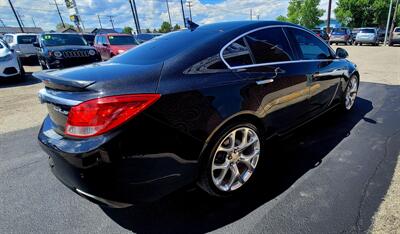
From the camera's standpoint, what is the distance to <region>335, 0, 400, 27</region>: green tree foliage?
39.3 m

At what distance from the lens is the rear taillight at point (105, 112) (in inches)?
67.9

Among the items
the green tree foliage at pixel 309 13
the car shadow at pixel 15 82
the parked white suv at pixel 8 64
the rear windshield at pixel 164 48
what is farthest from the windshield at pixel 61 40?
the green tree foliage at pixel 309 13

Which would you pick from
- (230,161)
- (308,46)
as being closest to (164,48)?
(230,161)

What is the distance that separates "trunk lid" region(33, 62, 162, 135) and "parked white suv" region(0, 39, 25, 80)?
8513 mm

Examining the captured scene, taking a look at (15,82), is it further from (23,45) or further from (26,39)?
(26,39)

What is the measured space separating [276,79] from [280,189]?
1.12 metres

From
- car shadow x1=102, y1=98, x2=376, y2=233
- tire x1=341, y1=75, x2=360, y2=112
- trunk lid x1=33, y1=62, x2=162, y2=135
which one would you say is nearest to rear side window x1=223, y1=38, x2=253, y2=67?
trunk lid x1=33, y1=62, x2=162, y2=135

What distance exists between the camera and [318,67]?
3436 millimetres

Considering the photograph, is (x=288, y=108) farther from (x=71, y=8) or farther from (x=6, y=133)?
(x=71, y=8)

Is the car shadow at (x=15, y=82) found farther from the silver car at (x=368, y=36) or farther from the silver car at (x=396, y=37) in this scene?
the silver car at (x=396, y=37)

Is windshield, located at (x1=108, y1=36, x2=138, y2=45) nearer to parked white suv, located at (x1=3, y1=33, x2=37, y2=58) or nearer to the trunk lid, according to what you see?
parked white suv, located at (x1=3, y1=33, x2=37, y2=58)

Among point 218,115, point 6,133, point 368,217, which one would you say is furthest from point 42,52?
point 368,217

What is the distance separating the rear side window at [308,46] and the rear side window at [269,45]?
25 cm

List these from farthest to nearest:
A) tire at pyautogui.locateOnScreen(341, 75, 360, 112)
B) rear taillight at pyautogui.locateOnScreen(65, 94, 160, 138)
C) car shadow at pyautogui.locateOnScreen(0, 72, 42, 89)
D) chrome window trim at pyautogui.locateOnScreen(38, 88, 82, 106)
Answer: car shadow at pyautogui.locateOnScreen(0, 72, 42, 89), tire at pyautogui.locateOnScreen(341, 75, 360, 112), chrome window trim at pyautogui.locateOnScreen(38, 88, 82, 106), rear taillight at pyautogui.locateOnScreen(65, 94, 160, 138)
